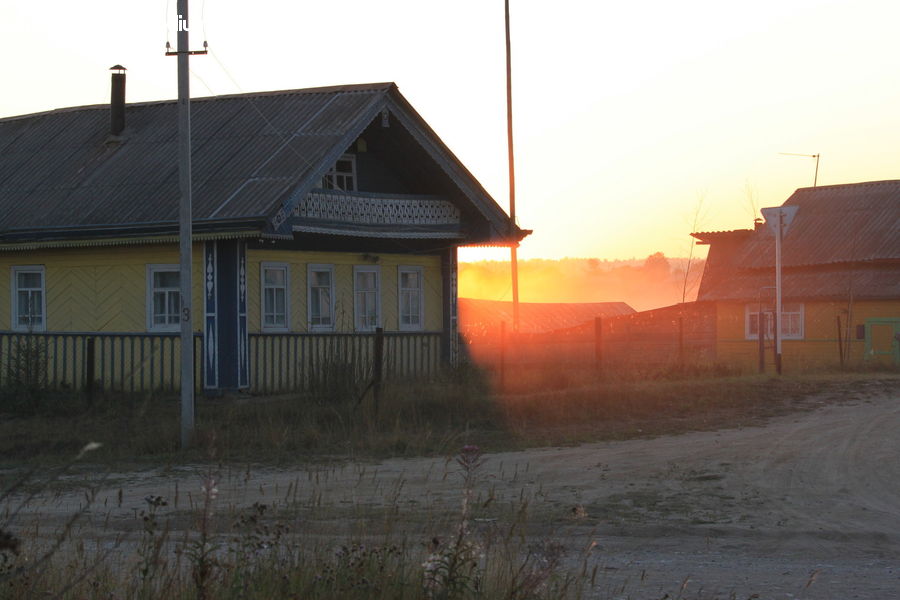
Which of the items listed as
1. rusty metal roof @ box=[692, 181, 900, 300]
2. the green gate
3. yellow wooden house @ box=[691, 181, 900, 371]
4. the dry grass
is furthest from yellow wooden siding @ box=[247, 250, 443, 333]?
rusty metal roof @ box=[692, 181, 900, 300]

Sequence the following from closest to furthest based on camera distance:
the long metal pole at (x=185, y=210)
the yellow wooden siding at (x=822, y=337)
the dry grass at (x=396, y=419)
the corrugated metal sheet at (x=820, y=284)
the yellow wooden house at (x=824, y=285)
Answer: the long metal pole at (x=185, y=210) < the dry grass at (x=396, y=419) < the yellow wooden siding at (x=822, y=337) < the yellow wooden house at (x=824, y=285) < the corrugated metal sheet at (x=820, y=284)

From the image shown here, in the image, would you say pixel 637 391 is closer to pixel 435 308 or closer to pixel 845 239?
pixel 435 308

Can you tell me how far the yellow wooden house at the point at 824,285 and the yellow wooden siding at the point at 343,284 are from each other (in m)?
14.3

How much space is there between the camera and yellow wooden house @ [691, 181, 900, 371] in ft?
132

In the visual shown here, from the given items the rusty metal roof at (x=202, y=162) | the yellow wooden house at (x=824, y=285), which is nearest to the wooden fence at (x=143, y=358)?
the rusty metal roof at (x=202, y=162)

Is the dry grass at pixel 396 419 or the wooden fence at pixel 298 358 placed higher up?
the wooden fence at pixel 298 358

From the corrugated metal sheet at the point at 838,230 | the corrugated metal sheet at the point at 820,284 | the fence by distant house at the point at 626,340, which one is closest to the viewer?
the fence by distant house at the point at 626,340

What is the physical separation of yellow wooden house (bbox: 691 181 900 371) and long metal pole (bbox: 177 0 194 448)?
25.4 m

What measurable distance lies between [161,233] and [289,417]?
5372 mm

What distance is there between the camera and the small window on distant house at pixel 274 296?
23453 mm

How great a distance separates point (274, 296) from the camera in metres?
23.7

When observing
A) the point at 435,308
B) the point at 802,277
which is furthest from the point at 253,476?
the point at 802,277

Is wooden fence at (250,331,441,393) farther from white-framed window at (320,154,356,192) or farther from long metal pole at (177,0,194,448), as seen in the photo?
long metal pole at (177,0,194,448)

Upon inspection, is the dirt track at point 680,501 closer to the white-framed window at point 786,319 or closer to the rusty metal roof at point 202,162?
the rusty metal roof at point 202,162
